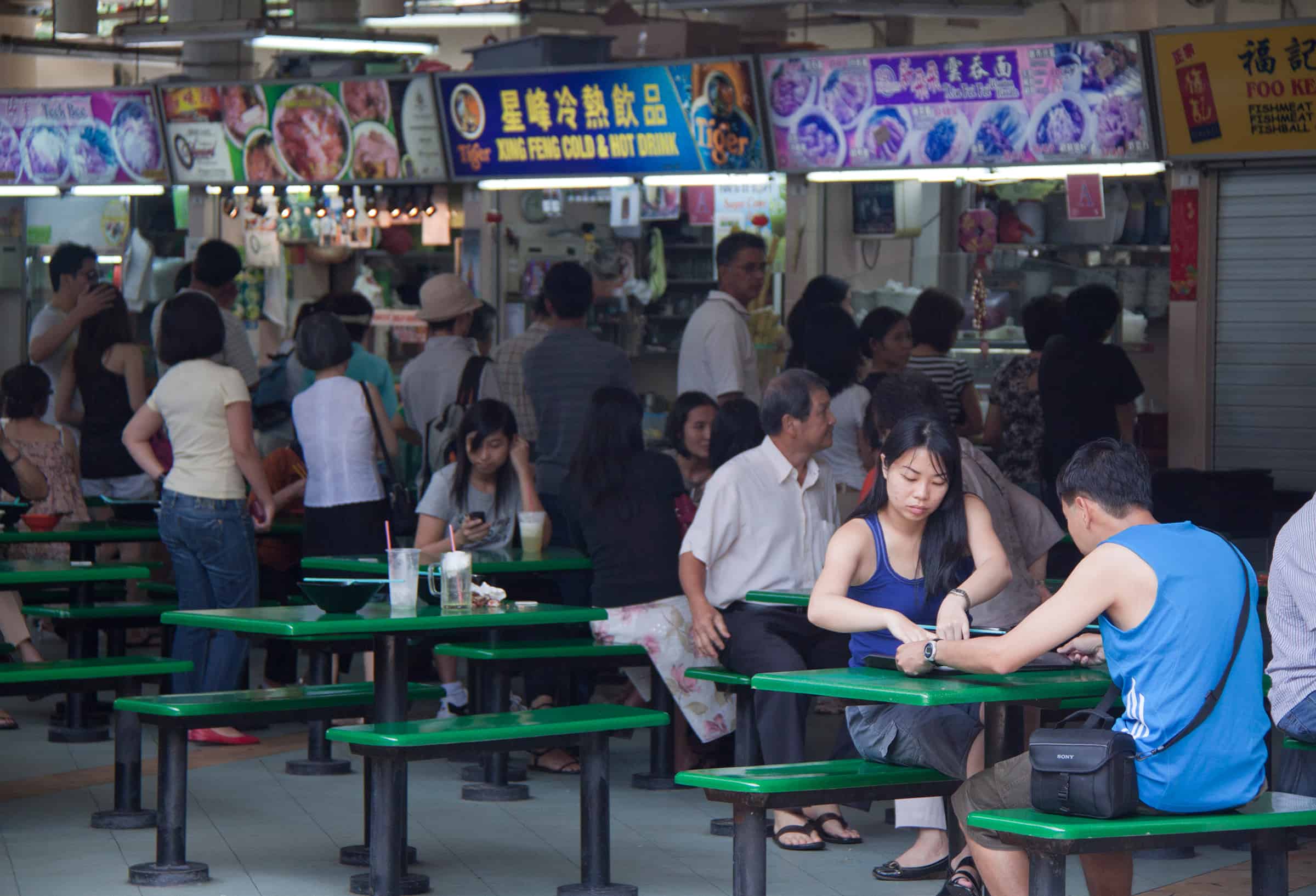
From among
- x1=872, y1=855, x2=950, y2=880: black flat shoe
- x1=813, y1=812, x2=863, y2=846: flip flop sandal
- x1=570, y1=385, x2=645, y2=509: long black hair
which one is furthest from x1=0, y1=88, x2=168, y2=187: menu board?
x1=872, y1=855, x2=950, y2=880: black flat shoe

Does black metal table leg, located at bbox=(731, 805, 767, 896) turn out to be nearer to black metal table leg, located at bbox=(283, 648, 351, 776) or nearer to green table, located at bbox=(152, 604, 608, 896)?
green table, located at bbox=(152, 604, 608, 896)

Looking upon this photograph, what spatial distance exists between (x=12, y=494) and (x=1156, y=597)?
526cm

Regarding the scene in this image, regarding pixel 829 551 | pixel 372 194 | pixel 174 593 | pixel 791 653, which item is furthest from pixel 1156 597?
pixel 372 194

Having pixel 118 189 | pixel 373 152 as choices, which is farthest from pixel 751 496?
pixel 118 189

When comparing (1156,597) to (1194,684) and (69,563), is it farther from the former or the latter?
(69,563)

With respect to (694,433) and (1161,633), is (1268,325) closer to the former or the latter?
(694,433)

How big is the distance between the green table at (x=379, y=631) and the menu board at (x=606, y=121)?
15.8 ft

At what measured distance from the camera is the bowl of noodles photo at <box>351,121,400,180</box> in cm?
1165

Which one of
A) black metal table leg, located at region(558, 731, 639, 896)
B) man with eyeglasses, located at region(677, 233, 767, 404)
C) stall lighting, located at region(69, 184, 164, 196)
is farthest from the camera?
stall lighting, located at region(69, 184, 164, 196)

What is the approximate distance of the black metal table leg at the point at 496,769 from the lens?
6988 mm

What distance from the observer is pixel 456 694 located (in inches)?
315

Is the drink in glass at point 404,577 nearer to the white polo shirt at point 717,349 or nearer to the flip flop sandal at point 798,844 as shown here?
the flip flop sandal at point 798,844

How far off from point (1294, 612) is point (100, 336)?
6.31 meters

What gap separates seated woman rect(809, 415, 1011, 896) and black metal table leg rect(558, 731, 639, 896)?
0.78m
